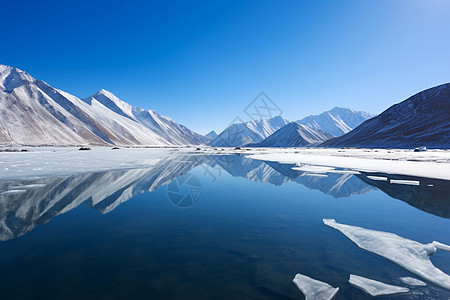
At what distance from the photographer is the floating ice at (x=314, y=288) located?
149 inches

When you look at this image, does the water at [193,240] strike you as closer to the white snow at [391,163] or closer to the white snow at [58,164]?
the white snow at [58,164]

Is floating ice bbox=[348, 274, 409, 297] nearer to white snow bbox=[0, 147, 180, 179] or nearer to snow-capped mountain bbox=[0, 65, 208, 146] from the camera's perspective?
white snow bbox=[0, 147, 180, 179]

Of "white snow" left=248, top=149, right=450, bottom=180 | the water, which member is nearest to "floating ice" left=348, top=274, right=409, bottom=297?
the water

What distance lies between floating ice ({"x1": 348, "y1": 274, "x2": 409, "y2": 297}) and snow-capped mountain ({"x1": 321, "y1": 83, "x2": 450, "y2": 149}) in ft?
459

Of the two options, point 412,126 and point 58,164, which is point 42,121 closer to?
point 58,164

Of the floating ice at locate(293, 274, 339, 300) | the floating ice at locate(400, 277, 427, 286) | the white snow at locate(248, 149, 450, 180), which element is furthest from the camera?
the white snow at locate(248, 149, 450, 180)

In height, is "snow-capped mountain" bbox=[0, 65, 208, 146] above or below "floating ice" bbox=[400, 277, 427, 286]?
above

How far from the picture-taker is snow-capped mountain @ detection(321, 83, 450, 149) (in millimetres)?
117250

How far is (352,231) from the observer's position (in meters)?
6.86

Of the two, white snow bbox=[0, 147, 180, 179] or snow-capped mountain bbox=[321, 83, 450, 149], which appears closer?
white snow bbox=[0, 147, 180, 179]

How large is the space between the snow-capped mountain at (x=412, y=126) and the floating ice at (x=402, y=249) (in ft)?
450

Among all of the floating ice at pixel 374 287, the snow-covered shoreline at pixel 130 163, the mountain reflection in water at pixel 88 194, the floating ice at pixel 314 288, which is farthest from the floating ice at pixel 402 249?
the snow-covered shoreline at pixel 130 163

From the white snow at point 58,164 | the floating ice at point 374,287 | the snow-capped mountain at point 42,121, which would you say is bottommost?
the floating ice at point 374,287

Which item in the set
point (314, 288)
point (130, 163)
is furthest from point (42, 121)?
point (314, 288)
